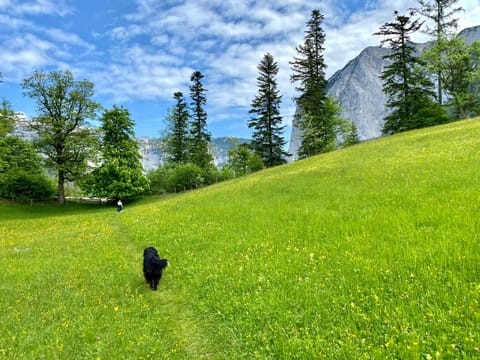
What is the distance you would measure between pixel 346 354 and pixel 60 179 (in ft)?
165

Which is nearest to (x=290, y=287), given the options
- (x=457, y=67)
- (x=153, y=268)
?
(x=153, y=268)

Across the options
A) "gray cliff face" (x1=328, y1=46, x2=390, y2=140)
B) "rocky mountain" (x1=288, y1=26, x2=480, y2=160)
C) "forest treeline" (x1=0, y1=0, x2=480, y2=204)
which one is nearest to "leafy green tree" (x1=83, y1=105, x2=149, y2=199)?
"forest treeline" (x1=0, y1=0, x2=480, y2=204)

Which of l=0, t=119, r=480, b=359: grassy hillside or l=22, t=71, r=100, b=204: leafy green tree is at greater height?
l=22, t=71, r=100, b=204: leafy green tree

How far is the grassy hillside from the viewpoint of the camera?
184 inches

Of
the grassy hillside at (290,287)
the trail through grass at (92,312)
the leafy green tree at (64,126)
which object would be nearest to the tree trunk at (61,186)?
the leafy green tree at (64,126)

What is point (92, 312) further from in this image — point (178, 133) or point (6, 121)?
point (178, 133)

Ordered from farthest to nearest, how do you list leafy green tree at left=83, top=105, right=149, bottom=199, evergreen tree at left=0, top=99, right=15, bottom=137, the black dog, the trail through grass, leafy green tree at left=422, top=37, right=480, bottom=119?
leafy green tree at left=83, top=105, right=149, bottom=199 → leafy green tree at left=422, top=37, right=480, bottom=119 → evergreen tree at left=0, top=99, right=15, bottom=137 → the black dog → the trail through grass

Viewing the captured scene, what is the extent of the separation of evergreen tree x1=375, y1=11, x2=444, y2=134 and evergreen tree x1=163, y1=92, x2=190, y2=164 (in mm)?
40262

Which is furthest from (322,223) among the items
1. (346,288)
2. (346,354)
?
(346,354)

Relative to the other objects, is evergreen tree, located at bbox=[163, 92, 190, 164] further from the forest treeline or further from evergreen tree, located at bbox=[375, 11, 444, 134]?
evergreen tree, located at bbox=[375, 11, 444, 134]

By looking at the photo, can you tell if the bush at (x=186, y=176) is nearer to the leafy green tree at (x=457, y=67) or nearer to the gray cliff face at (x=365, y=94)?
the leafy green tree at (x=457, y=67)

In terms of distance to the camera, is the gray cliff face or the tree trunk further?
the gray cliff face

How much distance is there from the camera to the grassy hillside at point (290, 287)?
4.68m

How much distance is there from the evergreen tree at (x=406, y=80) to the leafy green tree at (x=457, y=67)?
1982 millimetres
